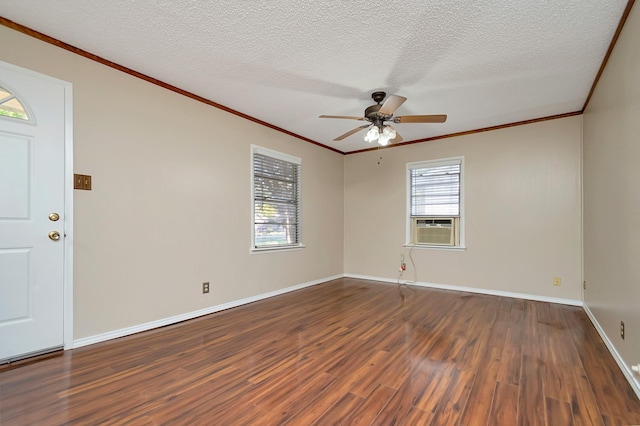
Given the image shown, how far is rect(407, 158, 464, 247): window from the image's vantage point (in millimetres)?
4684

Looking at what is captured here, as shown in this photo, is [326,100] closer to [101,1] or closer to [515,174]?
[101,1]

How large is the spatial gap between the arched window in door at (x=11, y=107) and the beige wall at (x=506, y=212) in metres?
Result: 4.59

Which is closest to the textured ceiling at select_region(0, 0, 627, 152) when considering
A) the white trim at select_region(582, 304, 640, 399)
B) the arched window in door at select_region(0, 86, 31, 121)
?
the arched window in door at select_region(0, 86, 31, 121)

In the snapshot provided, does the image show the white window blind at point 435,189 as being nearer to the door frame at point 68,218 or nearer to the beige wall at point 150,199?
the beige wall at point 150,199

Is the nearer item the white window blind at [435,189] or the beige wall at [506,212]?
the beige wall at [506,212]

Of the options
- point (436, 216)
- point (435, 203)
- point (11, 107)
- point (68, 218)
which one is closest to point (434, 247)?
point (436, 216)

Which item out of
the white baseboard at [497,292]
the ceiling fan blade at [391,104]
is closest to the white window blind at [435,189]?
the white baseboard at [497,292]

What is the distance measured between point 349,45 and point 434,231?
11.1 feet

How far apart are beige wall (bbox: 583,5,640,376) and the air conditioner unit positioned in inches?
67.9

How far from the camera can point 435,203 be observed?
489 cm

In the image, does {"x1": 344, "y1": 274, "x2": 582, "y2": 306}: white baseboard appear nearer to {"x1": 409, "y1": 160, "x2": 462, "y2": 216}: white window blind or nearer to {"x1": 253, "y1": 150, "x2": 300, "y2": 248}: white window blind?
{"x1": 409, "y1": 160, "x2": 462, "y2": 216}: white window blind

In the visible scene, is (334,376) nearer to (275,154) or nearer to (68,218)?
(68,218)

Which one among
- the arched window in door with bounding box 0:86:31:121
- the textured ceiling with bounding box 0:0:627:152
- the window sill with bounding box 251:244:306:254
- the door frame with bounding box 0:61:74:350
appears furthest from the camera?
the window sill with bounding box 251:244:306:254

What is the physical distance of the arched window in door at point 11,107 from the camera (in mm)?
2176
